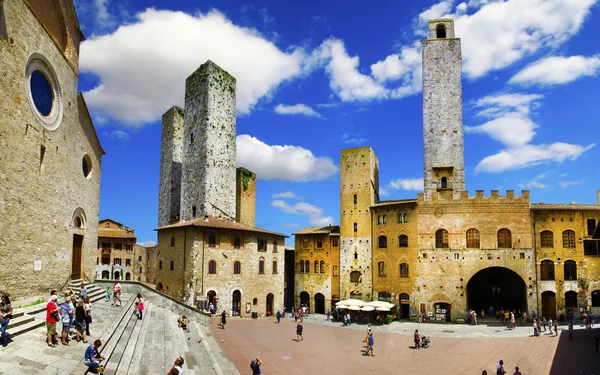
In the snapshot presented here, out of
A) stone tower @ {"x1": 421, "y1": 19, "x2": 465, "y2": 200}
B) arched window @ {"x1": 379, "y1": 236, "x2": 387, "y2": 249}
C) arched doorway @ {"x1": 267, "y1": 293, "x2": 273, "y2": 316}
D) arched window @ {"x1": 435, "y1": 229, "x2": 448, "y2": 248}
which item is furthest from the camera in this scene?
stone tower @ {"x1": 421, "y1": 19, "x2": 465, "y2": 200}

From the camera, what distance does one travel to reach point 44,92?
59.2 ft

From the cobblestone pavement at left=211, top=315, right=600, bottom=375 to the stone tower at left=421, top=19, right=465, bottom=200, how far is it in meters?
14.5

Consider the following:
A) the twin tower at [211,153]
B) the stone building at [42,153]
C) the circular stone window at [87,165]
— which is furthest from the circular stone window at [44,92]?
the twin tower at [211,153]

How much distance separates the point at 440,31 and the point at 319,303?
104 feet

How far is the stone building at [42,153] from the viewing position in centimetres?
1490

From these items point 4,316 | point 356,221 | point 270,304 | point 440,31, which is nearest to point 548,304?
point 356,221

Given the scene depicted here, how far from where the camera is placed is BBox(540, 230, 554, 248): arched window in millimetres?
35844

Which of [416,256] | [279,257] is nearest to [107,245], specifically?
[279,257]

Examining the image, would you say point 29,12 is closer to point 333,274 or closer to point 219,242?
point 219,242

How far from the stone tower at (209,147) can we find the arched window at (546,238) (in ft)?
92.8

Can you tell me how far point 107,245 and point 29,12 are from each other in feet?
146

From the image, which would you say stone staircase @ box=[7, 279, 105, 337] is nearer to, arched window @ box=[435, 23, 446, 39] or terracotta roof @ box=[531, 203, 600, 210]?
terracotta roof @ box=[531, 203, 600, 210]

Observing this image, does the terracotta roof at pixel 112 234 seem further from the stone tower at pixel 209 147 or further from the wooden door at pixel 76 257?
the wooden door at pixel 76 257

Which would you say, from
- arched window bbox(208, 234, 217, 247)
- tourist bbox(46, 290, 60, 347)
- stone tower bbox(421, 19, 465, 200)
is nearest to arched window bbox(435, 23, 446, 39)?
stone tower bbox(421, 19, 465, 200)
